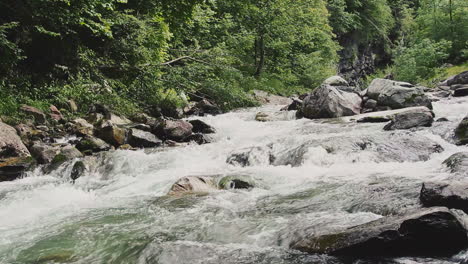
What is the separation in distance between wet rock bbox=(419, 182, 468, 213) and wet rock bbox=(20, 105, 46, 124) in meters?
11.2

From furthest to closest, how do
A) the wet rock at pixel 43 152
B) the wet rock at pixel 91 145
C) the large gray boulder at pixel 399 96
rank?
the large gray boulder at pixel 399 96, the wet rock at pixel 91 145, the wet rock at pixel 43 152

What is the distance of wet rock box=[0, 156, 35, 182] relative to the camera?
8719mm

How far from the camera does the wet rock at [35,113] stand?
11.8 m

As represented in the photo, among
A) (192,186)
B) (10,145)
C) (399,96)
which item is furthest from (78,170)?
(399,96)

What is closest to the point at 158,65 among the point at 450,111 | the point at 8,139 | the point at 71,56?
the point at 71,56

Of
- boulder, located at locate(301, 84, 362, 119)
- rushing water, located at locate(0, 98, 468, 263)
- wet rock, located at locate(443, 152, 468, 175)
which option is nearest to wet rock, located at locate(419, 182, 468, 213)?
rushing water, located at locate(0, 98, 468, 263)

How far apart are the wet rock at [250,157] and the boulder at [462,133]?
4396 mm

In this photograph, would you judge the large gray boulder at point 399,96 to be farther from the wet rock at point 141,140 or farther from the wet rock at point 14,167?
the wet rock at point 14,167

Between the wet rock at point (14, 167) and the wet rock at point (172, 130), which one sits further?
the wet rock at point (172, 130)

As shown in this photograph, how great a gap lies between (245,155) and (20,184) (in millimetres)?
5092

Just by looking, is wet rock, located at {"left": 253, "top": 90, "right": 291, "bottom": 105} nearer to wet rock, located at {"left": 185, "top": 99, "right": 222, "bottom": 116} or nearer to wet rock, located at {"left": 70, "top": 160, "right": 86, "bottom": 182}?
wet rock, located at {"left": 185, "top": 99, "right": 222, "bottom": 116}

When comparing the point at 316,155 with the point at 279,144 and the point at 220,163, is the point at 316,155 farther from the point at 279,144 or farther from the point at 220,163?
the point at 220,163

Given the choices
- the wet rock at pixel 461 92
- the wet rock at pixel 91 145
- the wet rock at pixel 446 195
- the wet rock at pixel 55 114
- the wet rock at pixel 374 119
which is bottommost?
the wet rock at pixel 446 195

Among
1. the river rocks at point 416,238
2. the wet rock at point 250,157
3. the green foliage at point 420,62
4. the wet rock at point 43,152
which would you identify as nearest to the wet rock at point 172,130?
the wet rock at point 250,157
